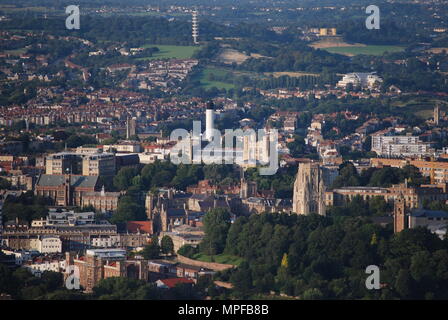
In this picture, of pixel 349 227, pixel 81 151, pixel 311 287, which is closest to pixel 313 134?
pixel 81 151

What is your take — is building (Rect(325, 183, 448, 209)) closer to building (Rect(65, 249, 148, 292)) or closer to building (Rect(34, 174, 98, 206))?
building (Rect(34, 174, 98, 206))

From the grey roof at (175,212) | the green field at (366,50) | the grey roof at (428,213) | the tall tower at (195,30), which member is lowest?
the green field at (366,50)

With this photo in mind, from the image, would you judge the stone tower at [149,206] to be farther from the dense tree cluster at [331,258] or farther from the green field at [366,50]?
the green field at [366,50]

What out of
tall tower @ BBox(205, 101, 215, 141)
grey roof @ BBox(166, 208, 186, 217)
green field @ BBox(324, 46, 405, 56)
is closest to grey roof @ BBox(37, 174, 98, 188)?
grey roof @ BBox(166, 208, 186, 217)

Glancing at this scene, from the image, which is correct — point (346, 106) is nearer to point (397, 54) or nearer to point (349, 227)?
point (397, 54)

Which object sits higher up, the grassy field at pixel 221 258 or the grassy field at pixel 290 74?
the grassy field at pixel 221 258

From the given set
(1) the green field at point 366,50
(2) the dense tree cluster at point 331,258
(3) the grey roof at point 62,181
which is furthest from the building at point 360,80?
(2) the dense tree cluster at point 331,258

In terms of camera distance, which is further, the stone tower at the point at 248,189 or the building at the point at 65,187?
the building at the point at 65,187

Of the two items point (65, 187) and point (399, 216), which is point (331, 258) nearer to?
point (399, 216)
